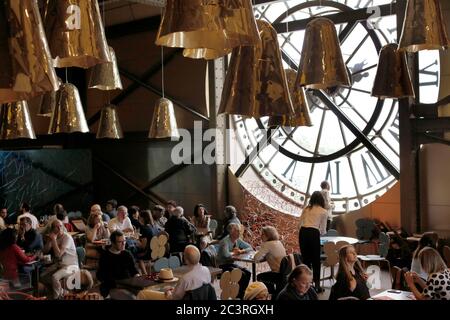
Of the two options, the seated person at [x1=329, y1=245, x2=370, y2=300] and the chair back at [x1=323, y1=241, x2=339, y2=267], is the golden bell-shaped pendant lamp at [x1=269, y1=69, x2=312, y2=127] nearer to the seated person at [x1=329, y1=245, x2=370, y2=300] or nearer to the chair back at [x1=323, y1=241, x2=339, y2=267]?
the seated person at [x1=329, y1=245, x2=370, y2=300]

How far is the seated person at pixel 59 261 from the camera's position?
6776 millimetres

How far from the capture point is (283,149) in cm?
1067

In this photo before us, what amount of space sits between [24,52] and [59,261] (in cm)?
638

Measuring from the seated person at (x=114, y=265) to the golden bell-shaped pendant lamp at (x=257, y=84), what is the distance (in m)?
4.74

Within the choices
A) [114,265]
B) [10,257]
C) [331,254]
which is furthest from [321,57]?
[10,257]

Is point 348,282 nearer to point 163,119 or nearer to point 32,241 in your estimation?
point 163,119

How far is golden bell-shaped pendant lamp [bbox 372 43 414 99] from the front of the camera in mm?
3133

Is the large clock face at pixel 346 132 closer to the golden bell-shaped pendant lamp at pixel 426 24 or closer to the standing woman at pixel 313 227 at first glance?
the standing woman at pixel 313 227

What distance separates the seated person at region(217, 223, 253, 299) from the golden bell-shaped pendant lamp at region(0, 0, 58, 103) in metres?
6.16

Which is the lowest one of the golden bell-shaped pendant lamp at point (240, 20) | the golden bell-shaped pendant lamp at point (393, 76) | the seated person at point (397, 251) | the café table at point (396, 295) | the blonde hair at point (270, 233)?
the seated person at point (397, 251)

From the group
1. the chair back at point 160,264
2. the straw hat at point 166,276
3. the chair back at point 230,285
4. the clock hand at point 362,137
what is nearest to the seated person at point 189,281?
the chair back at point 230,285

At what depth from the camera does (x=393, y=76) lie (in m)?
3.14

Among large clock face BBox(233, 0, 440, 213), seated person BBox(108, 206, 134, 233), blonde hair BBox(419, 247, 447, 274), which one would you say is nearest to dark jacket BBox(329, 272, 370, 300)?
blonde hair BBox(419, 247, 447, 274)
